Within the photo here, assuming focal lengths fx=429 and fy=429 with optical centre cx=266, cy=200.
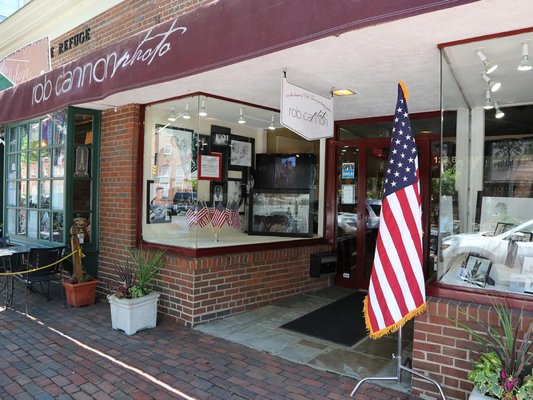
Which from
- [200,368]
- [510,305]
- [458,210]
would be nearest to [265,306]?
[200,368]

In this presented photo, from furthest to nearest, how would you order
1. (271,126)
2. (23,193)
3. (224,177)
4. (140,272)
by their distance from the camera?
(23,193), (271,126), (224,177), (140,272)

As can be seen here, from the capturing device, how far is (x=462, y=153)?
15.3 ft

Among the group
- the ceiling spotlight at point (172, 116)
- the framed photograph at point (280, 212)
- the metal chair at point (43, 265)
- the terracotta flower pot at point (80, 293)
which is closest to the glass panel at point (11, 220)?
the metal chair at point (43, 265)

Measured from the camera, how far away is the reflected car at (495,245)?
398cm

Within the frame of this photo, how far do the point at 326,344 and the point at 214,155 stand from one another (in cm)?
298

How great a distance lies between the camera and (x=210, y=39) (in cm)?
385

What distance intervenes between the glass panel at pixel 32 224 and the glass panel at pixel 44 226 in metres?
0.24

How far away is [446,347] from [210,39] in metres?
3.26

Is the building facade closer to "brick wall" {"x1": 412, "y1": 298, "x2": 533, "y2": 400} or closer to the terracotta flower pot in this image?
"brick wall" {"x1": 412, "y1": 298, "x2": 533, "y2": 400}

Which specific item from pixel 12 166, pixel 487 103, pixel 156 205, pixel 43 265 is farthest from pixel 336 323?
pixel 12 166

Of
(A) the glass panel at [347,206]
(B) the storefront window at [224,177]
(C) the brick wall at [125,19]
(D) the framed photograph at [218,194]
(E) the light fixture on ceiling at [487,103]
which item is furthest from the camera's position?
(A) the glass panel at [347,206]

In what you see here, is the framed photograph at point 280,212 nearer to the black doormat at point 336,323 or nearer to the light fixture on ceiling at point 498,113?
the black doormat at point 336,323

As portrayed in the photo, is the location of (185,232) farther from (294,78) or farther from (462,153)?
(462,153)

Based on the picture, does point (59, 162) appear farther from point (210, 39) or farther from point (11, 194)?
point (210, 39)
